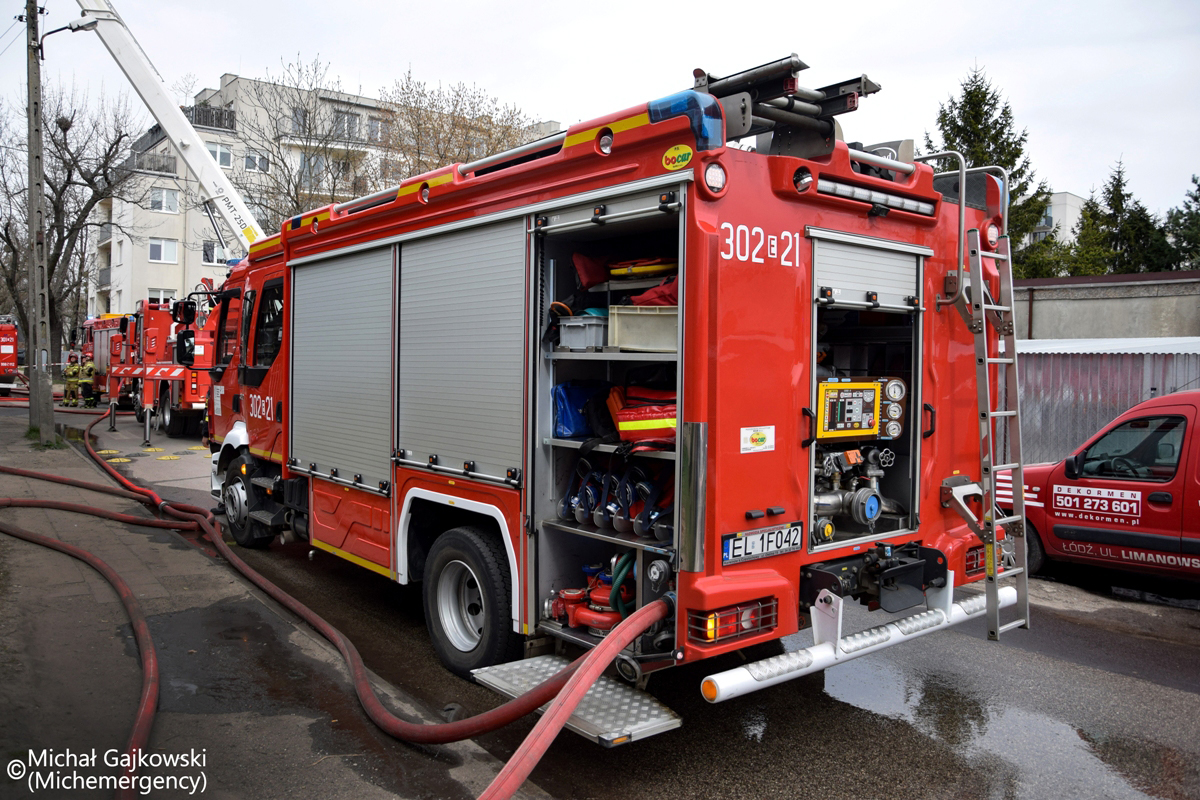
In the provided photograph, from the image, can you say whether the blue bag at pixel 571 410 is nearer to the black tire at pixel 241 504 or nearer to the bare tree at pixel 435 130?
the black tire at pixel 241 504

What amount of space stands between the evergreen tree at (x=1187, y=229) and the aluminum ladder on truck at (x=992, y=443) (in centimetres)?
3132

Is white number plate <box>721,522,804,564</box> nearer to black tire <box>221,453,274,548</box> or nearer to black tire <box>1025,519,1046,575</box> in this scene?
black tire <box>1025,519,1046,575</box>

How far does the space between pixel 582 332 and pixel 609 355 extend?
293mm

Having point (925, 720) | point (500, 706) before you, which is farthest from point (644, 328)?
point (925, 720)

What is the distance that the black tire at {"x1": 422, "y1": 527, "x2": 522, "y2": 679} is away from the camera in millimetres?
4715

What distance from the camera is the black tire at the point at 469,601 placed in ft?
15.5

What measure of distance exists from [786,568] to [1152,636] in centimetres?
397

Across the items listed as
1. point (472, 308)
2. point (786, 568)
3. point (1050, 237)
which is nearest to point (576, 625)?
point (786, 568)

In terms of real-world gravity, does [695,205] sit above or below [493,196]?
below

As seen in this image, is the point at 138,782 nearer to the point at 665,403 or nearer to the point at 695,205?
the point at 665,403

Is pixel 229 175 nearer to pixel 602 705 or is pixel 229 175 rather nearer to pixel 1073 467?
pixel 1073 467

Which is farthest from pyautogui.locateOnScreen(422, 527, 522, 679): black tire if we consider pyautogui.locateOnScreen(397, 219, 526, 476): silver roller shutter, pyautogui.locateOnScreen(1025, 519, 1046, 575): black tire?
pyautogui.locateOnScreen(1025, 519, 1046, 575): black tire

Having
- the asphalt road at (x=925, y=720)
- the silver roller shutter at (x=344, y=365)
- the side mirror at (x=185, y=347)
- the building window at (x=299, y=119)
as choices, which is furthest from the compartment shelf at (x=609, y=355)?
the building window at (x=299, y=119)

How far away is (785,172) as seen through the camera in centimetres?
386
